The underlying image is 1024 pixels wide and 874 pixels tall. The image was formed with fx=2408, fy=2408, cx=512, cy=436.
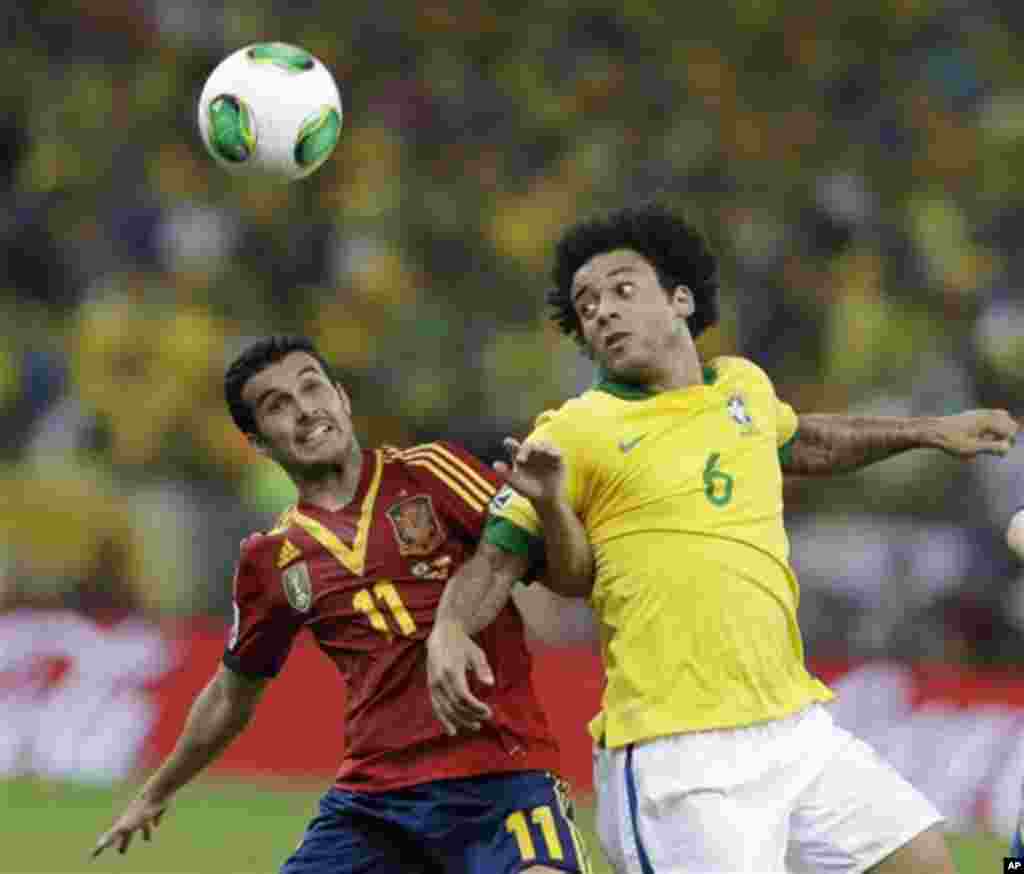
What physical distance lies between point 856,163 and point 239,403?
8629 mm

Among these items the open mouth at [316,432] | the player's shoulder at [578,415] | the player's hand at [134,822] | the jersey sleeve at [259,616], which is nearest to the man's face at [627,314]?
the player's shoulder at [578,415]

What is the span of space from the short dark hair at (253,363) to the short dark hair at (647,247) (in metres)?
0.72

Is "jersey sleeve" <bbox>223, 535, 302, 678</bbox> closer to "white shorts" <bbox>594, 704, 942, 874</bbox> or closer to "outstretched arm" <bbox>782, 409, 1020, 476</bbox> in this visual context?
"white shorts" <bbox>594, 704, 942, 874</bbox>

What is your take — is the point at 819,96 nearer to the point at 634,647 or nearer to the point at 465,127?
the point at 465,127

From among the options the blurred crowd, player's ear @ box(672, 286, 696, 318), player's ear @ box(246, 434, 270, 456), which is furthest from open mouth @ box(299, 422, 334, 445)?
the blurred crowd

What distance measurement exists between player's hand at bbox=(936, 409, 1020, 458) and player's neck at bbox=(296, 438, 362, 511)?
151cm

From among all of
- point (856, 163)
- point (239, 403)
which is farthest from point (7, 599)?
point (239, 403)

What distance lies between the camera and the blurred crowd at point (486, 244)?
13430 millimetres

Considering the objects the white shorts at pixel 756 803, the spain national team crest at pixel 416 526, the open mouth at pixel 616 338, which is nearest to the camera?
the white shorts at pixel 756 803

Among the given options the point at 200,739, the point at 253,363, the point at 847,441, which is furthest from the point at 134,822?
the point at 847,441

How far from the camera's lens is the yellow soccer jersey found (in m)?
5.48

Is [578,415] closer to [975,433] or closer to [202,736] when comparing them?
[975,433]

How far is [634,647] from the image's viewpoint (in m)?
5.52

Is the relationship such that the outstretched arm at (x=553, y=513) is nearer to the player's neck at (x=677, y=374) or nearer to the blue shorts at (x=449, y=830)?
the player's neck at (x=677, y=374)
